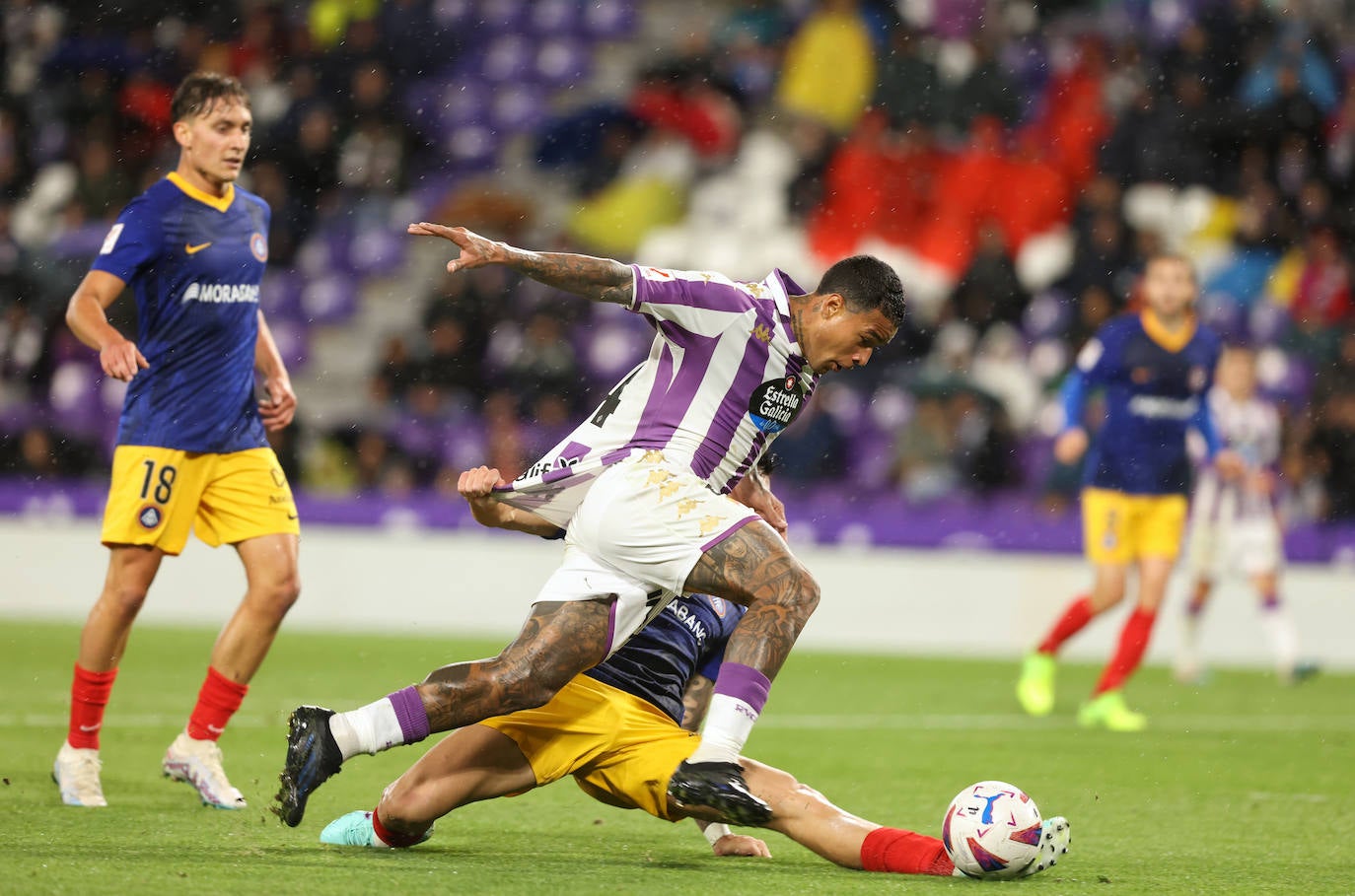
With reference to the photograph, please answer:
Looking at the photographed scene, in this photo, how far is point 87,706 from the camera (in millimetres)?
5793

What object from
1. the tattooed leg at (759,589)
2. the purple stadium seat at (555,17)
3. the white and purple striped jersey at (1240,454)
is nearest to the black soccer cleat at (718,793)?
the tattooed leg at (759,589)

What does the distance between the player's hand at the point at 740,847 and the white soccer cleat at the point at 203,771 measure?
5.29 feet

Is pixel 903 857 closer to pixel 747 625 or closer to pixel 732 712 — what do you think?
pixel 732 712

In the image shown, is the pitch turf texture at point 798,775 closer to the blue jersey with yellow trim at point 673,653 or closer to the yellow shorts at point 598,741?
the yellow shorts at point 598,741

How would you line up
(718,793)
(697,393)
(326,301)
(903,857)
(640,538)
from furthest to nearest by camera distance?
(326,301), (697,393), (640,538), (903,857), (718,793)

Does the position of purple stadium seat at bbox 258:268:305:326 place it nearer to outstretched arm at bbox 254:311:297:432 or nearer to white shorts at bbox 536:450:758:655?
outstretched arm at bbox 254:311:297:432

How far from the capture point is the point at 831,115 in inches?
683

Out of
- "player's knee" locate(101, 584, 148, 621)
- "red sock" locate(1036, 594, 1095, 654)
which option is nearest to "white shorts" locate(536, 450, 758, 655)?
"player's knee" locate(101, 584, 148, 621)

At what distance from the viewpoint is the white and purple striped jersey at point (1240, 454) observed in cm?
1212

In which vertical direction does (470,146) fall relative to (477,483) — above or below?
above

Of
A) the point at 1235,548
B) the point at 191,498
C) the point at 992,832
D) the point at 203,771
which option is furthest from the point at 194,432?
the point at 1235,548

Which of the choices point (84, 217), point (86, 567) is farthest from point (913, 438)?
point (84, 217)

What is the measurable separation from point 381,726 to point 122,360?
1.61 metres

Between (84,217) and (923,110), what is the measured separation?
777 cm
